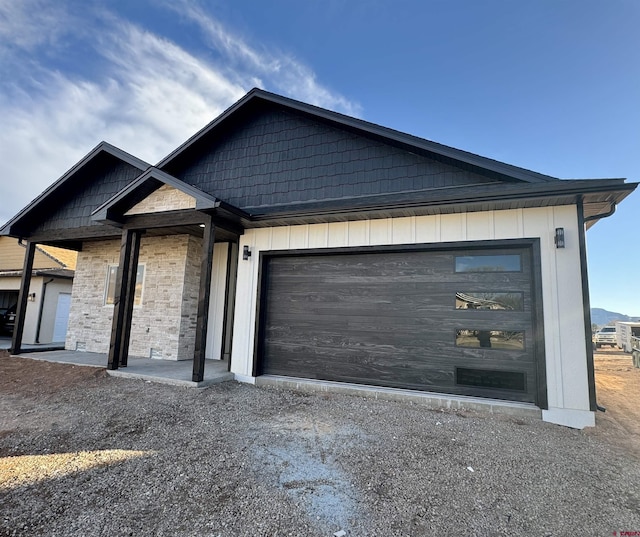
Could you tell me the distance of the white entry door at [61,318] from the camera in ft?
38.8

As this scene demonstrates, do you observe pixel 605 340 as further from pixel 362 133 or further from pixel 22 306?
pixel 22 306

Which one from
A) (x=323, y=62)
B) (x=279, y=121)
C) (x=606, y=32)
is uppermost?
(x=323, y=62)

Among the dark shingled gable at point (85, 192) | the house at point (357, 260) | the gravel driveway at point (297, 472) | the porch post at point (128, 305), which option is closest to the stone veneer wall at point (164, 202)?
the house at point (357, 260)

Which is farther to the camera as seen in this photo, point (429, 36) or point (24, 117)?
point (24, 117)

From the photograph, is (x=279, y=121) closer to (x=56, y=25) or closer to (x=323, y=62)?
(x=323, y=62)

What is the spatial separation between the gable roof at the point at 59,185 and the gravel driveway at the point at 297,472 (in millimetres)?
6493

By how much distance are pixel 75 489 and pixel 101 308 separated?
7838 millimetres

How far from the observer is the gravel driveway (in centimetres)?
227

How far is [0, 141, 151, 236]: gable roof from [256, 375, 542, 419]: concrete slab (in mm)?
6818

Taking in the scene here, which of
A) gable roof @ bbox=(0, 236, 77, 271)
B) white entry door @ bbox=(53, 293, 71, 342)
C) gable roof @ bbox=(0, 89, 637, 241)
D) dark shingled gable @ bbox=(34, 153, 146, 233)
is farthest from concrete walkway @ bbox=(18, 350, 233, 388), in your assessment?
gable roof @ bbox=(0, 236, 77, 271)

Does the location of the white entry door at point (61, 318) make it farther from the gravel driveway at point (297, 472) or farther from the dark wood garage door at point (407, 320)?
the dark wood garage door at point (407, 320)

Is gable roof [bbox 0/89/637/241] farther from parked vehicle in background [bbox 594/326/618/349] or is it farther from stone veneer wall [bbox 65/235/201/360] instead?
parked vehicle in background [bbox 594/326/618/349]

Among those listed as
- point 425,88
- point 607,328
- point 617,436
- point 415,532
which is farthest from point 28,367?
point 607,328

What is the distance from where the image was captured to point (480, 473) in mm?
3014
